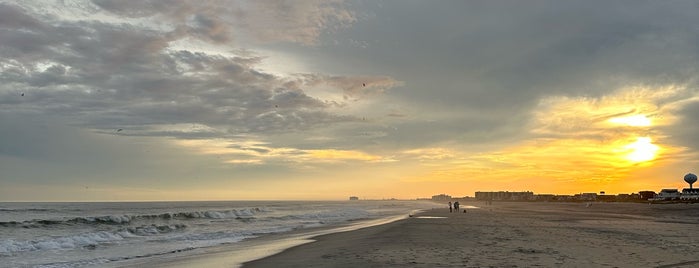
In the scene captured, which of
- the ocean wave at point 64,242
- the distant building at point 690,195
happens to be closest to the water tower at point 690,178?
the distant building at point 690,195

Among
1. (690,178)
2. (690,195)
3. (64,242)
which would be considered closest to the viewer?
(64,242)

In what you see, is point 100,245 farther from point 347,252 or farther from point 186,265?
point 347,252

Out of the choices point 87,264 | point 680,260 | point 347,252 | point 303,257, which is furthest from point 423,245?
point 87,264

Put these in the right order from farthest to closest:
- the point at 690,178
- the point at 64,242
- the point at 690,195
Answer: the point at 690,178 < the point at 690,195 < the point at 64,242

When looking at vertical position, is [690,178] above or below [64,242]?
above

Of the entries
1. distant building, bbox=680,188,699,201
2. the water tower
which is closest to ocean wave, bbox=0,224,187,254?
distant building, bbox=680,188,699,201

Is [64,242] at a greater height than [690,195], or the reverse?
[690,195]

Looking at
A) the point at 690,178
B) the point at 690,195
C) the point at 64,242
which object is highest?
the point at 690,178

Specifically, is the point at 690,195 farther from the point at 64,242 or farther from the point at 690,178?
the point at 64,242

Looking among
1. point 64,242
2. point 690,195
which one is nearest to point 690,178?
point 690,195

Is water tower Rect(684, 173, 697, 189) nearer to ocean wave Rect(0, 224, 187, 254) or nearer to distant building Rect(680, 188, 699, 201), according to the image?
distant building Rect(680, 188, 699, 201)

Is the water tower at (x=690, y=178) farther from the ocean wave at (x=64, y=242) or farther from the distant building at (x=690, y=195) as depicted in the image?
the ocean wave at (x=64, y=242)

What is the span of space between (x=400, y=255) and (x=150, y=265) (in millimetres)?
10223

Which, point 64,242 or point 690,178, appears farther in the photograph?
point 690,178
